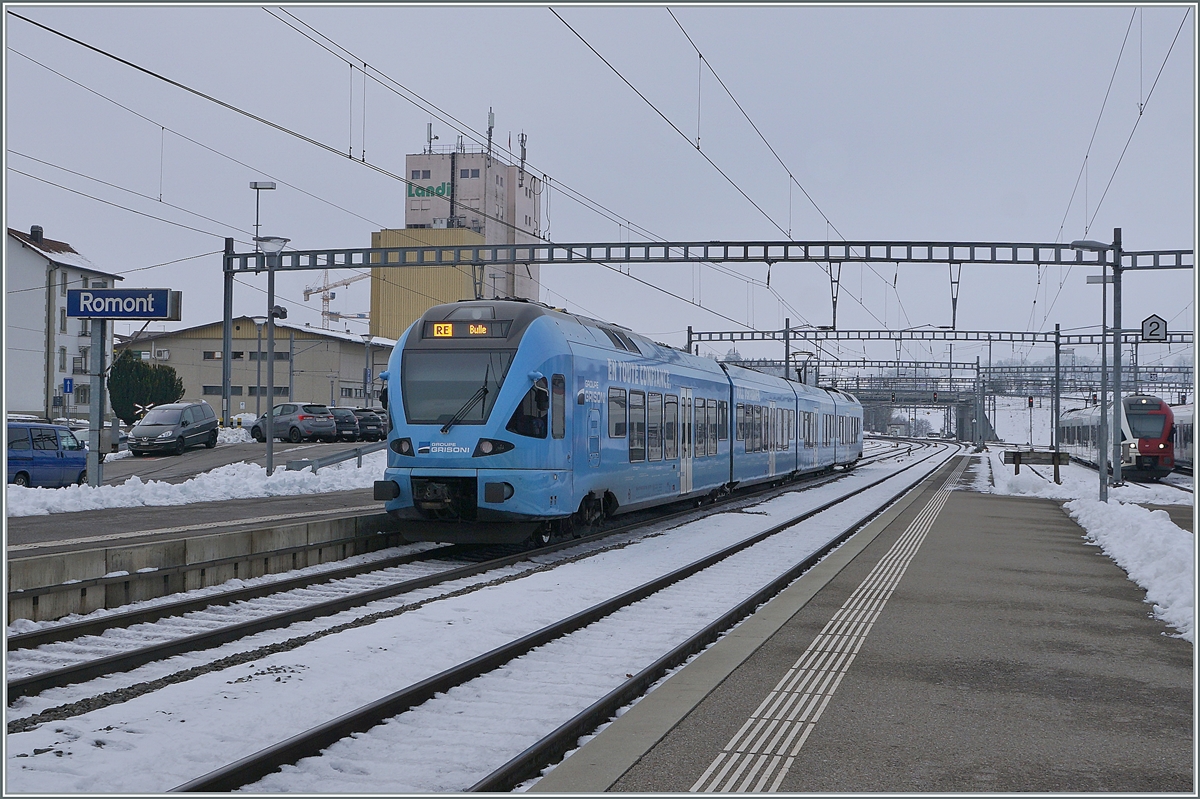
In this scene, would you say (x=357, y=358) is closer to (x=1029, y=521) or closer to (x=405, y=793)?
(x=1029, y=521)

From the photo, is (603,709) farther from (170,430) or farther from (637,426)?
(170,430)

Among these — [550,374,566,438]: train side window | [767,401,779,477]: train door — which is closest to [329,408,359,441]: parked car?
[767,401,779,477]: train door

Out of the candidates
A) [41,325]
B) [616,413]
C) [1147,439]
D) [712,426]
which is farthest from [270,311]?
[41,325]

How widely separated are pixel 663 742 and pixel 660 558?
8.93 metres

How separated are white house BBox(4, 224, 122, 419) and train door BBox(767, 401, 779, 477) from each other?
44.5 metres

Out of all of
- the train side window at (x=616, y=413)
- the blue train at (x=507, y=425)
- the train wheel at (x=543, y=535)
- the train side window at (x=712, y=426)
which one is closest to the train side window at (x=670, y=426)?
the blue train at (x=507, y=425)

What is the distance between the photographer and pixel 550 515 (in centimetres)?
1444

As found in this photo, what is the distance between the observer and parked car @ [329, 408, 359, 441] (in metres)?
44.8

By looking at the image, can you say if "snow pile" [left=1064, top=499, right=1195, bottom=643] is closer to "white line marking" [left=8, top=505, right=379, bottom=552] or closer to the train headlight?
the train headlight

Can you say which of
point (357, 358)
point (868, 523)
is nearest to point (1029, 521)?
point (868, 523)

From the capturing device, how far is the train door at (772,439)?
96.7 feet

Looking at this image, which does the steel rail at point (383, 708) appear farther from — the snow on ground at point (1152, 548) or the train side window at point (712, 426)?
the train side window at point (712, 426)

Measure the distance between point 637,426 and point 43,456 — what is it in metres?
14.1

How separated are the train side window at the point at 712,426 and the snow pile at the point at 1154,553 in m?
7.22
